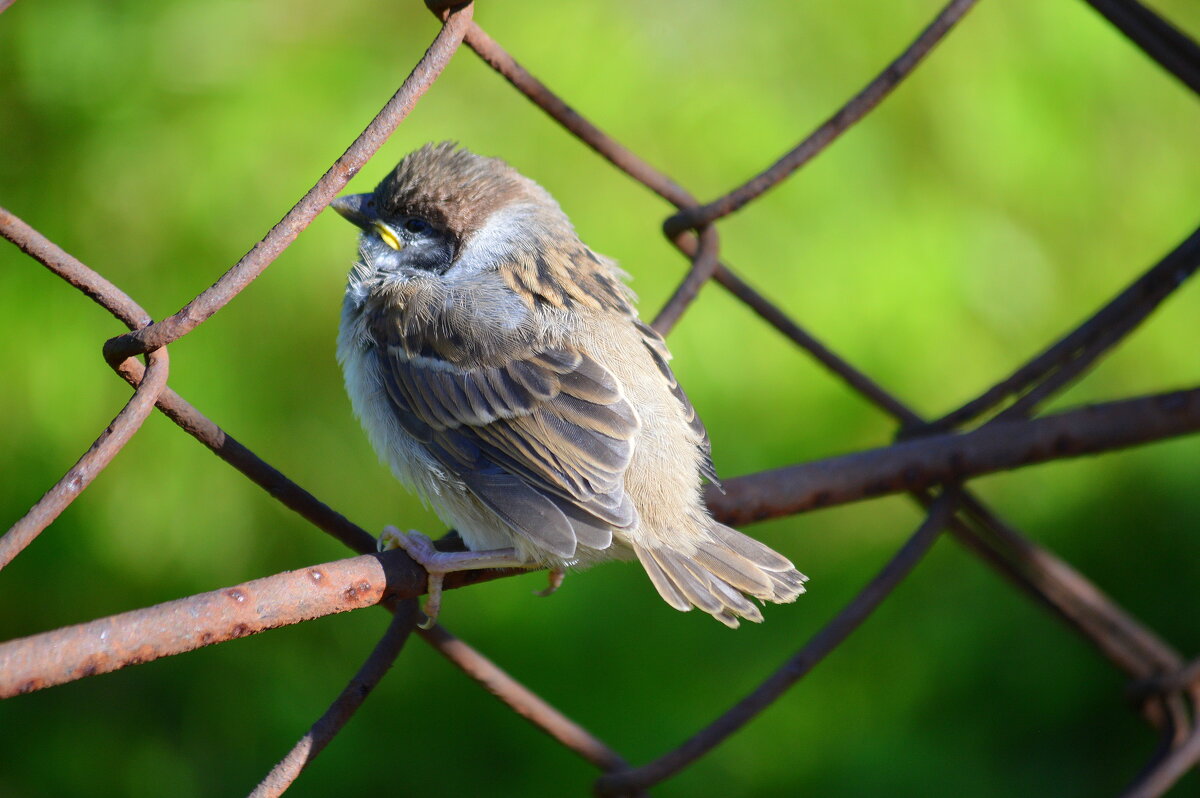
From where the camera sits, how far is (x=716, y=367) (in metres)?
3.19

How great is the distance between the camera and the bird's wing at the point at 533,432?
2135mm

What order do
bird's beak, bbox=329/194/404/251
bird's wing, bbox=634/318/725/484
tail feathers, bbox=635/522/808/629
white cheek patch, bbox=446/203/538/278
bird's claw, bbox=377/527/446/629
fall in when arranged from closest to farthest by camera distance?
1. bird's claw, bbox=377/527/446/629
2. tail feathers, bbox=635/522/808/629
3. bird's wing, bbox=634/318/725/484
4. white cheek patch, bbox=446/203/538/278
5. bird's beak, bbox=329/194/404/251

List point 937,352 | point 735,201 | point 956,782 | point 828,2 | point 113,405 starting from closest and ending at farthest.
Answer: point 735,201, point 113,405, point 956,782, point 937,352, point 828,2

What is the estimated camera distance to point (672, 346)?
10.5 feet

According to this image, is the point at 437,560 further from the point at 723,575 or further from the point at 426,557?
the point at 723,575

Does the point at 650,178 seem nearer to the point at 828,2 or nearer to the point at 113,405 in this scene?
the point at 113,405

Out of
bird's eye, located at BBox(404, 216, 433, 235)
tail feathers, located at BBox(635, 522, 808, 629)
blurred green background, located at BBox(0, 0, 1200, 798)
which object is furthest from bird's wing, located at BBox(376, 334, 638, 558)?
blurred green background, located at BBox(0, 0, 1200, 798)

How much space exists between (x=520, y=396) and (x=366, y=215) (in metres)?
0.70

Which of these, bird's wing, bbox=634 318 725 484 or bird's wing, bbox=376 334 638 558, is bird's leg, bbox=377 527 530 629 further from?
bird's wing, bbox=634 318 725 484

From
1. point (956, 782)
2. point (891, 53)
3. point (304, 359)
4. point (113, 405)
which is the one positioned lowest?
point (113, 405)

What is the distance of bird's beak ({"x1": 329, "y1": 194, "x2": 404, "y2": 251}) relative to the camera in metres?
2.71

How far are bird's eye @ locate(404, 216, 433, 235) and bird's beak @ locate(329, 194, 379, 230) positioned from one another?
72mm

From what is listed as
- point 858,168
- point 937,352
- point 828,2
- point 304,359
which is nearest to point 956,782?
point 937,352

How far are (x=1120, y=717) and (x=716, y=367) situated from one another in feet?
4.70
